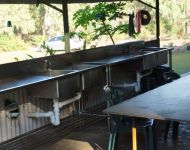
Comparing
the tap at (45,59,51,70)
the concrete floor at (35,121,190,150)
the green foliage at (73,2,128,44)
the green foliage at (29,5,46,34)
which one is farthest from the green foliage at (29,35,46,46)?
the concrete floor at (35,121,190,150)

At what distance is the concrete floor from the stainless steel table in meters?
0.90

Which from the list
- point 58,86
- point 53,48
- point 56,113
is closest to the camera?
point 58,86

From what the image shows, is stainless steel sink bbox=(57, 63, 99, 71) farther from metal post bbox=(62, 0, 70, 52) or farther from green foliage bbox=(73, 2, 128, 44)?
green foliage bbox=(73, 2, 128, 44)

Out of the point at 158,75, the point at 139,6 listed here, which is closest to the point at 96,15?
the point at 158,75

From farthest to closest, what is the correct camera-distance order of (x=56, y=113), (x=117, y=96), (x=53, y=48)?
(x=53, y=48)
(x=56, y=113)
(x=117, y=96)

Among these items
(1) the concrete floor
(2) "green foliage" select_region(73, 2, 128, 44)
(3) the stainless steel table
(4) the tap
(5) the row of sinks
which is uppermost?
(2) "green foliage" select_region(73, 2, 128, 44)

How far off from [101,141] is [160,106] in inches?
66.5

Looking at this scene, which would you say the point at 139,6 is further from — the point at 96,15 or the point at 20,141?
the point at 20,141

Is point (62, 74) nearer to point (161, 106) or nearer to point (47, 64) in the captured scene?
point (47, 64)

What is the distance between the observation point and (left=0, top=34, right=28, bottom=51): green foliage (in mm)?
4402

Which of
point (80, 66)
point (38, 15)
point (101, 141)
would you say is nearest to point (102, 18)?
point (38, 15)

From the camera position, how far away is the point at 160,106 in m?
2.82

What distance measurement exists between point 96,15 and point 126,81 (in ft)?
4.09

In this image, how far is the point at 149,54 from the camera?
228 inches
